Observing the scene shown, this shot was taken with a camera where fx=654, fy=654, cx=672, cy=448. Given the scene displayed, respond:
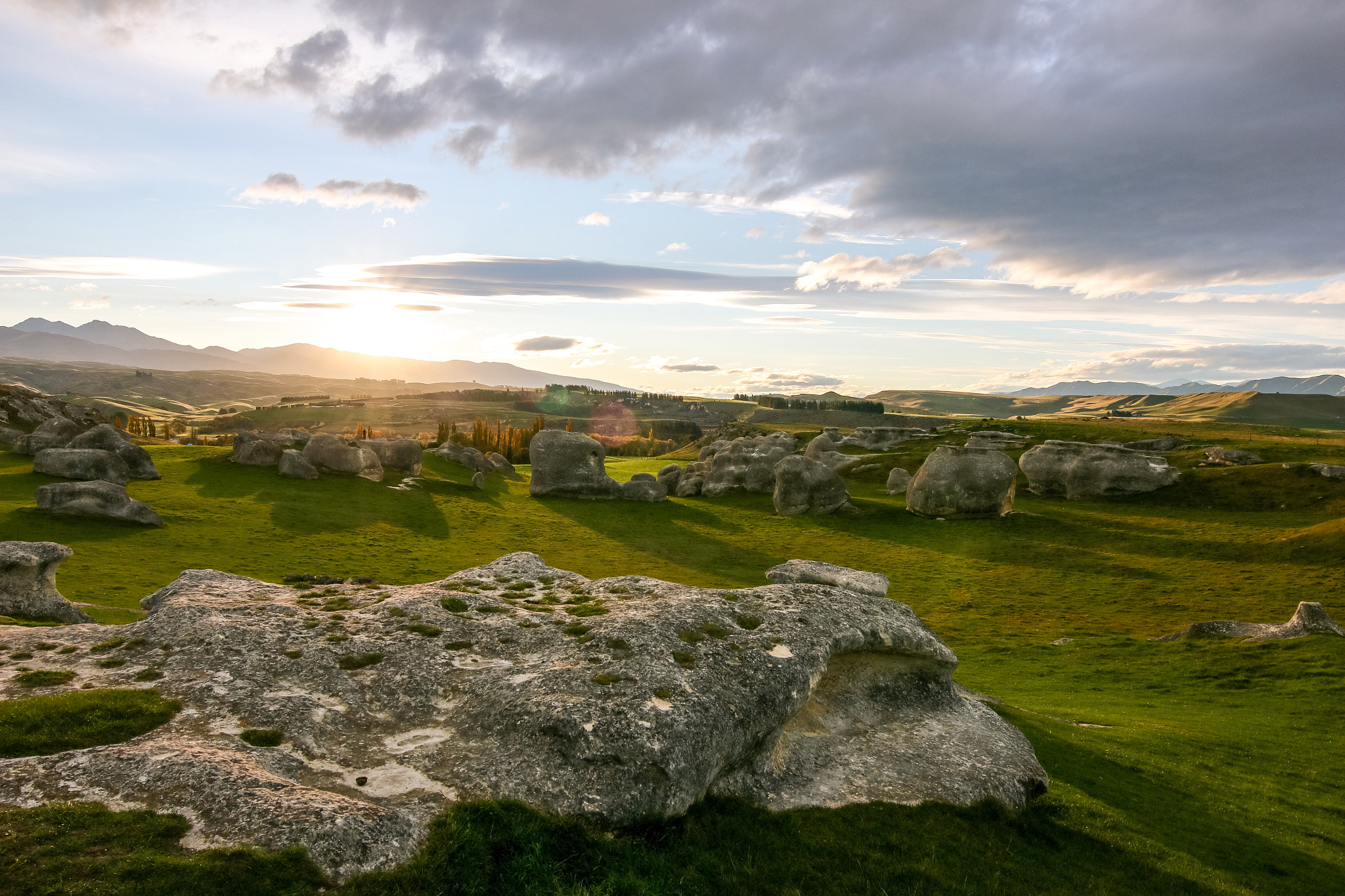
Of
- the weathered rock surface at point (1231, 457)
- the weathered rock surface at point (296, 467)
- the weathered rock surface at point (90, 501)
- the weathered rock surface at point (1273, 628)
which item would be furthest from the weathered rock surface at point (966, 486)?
the weathered rock surface at point (90, 501)

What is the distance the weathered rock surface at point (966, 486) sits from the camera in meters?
56.1

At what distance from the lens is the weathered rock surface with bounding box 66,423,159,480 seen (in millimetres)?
48312

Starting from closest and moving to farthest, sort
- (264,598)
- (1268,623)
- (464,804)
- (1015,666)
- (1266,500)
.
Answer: (464,804) < (264,598) < (1015,666) < (1268,623) < (1266,500)

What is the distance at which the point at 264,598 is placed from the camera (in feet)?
54.0

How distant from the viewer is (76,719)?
10.5 m

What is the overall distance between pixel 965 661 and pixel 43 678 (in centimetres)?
3088

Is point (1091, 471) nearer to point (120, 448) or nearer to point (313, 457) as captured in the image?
point (313, 457)

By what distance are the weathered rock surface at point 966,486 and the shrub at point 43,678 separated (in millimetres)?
56595

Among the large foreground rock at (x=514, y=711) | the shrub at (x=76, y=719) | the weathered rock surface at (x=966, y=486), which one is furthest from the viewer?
the weathered rock surface at (x=966, y=486)

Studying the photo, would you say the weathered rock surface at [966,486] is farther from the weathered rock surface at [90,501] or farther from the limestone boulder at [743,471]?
the weathered rock surface at [90,501]

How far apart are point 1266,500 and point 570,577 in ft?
215

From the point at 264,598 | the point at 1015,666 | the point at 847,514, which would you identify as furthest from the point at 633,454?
the point at 264,598

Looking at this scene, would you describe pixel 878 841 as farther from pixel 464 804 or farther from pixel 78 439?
pixel 78 439

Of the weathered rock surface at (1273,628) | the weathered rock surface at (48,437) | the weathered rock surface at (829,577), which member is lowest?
the weathered rock surface at (1273,628)
